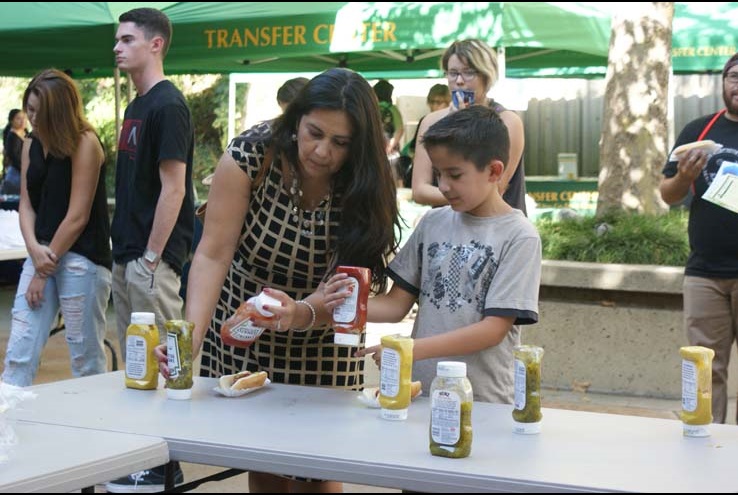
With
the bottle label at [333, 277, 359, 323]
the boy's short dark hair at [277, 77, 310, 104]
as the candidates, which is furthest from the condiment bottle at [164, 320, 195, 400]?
the boy's short dark hair at [277, 77, 310, 104]

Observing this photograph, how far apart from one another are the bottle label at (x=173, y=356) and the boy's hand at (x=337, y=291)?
0.45m

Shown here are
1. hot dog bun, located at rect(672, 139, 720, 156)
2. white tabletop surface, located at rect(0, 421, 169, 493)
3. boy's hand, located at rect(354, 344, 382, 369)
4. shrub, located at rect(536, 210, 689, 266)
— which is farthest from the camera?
shrub, located at rect(536, 210, 689, 266)

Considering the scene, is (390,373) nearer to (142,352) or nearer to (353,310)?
(353,310)

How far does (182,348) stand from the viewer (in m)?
3.02

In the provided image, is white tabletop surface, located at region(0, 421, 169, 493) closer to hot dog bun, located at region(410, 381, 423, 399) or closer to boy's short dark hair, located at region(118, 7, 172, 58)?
hot dog bun, located at region(410, 381, 423, 399)

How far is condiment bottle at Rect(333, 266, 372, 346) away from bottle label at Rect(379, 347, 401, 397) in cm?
10

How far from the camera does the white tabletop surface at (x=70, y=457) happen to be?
2.25 meters

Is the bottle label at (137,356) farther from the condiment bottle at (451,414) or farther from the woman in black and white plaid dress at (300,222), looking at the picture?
the condiment bottle at (451,414)

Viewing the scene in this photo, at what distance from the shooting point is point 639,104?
26.8ft

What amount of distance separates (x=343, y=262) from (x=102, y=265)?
238 centimetres

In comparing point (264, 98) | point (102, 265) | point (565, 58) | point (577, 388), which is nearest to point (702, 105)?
point (565, 58)

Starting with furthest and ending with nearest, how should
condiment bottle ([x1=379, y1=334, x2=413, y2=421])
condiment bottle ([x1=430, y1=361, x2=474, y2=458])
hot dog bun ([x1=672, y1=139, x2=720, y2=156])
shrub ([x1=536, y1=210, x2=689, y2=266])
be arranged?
shrub ([x1=536, y1=210, x2=689, y2=266]) → hot dog bun ([x1=672, y1=139, x2=720, y2=156]) → condiment bottle ([x1=379, y1=334, x2=413, y2=421]) → condiment bottle ([x1=430, y1=361, x2=474, y2=458])

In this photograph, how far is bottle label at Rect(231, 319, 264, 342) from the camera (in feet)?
9.88

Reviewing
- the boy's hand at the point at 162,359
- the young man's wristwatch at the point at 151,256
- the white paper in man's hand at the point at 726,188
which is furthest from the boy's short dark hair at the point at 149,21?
the white paper in man's hand at the point at 726,188
